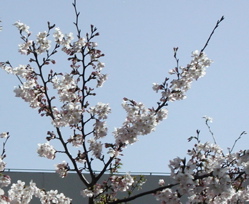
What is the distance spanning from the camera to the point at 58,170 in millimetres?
6660

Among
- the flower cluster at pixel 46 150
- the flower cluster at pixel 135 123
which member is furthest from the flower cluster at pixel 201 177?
the flower cluster at pixel 46 150

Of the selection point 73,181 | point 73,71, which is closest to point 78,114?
point 73,71

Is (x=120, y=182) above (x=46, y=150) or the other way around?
the other way around

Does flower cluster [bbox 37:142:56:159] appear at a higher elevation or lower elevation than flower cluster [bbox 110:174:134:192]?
higher

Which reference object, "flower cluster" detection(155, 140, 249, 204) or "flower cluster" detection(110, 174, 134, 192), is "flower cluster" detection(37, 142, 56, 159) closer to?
"flower cluster" detection(110, 174, 134, 192)

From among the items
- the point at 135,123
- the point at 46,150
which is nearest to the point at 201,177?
the point at 135,123

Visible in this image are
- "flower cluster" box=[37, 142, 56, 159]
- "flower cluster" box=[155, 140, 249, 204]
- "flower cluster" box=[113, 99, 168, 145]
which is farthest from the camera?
"flower cluster" box=[37, 142, 56, 159]

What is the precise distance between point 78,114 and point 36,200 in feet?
36.1

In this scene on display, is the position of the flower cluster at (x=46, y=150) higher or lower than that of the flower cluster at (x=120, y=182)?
higher

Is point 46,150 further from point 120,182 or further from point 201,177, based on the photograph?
point 201,177

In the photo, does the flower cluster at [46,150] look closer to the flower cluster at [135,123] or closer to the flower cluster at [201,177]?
the flower cluster at [135,123]

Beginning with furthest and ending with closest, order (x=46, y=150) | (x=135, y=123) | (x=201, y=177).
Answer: (x=46, y=150) → (x=135, y=123) → (x=201, y=177)

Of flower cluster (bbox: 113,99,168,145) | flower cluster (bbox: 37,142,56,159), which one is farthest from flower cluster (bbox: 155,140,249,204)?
flower cluster (bbox: 37,142,56,159)

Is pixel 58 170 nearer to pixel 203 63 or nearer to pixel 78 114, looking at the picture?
pixel 78 114
